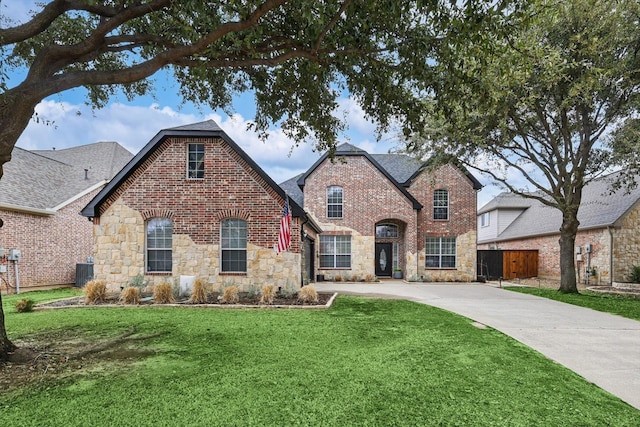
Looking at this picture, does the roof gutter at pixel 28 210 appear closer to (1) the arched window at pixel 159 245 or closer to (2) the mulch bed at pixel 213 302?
(2) the mulch bed at pixel 213 302

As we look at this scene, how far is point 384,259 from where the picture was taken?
2348cm

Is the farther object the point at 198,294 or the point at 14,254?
the point at 14,254

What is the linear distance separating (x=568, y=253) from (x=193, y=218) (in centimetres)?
1566

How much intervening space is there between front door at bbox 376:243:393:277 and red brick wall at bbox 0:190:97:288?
16.5 m

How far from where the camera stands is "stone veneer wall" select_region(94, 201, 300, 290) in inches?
490

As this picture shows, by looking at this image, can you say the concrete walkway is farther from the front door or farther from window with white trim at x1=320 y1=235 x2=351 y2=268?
the front door

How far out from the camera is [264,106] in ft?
28.6

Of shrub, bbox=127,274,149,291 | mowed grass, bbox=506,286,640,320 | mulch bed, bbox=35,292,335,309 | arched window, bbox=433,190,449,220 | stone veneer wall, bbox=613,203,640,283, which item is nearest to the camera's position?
mulch bed, bbox=35,292,335,309

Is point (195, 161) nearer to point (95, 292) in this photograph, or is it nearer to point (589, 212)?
point (95, 292)

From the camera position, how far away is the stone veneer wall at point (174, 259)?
12.5 metres

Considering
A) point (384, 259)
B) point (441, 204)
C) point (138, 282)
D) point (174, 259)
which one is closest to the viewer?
point (138, 282)

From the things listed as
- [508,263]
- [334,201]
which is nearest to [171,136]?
[334,201]

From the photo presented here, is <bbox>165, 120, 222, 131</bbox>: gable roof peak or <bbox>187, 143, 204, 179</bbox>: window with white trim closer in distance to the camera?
<bbox>165, 120, 222, 131</bbox>: gable roof peak

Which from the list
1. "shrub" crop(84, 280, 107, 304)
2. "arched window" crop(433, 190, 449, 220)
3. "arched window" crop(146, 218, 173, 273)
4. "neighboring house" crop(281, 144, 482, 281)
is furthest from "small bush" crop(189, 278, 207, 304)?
"arched window" crop(433, 190, 449, 220)
